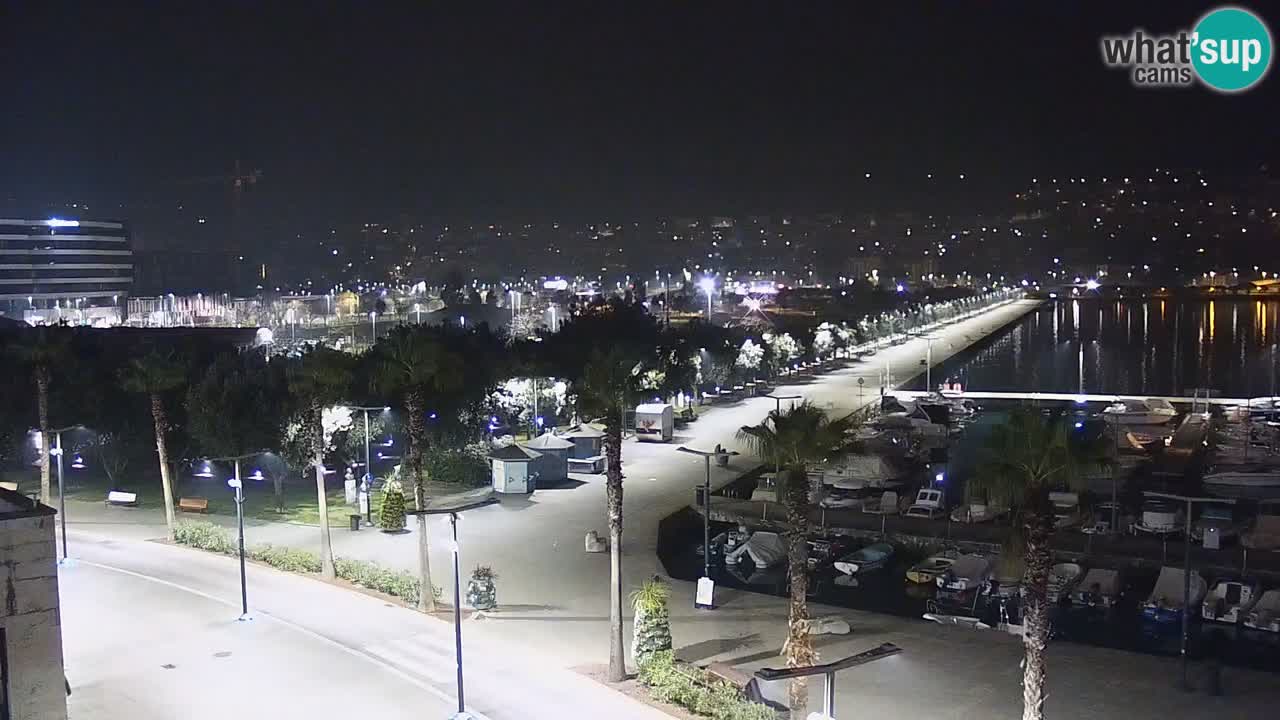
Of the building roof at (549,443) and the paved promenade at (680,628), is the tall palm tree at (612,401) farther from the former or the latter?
the building roof at (549,443)

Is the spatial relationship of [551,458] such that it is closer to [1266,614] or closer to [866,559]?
[866,559]

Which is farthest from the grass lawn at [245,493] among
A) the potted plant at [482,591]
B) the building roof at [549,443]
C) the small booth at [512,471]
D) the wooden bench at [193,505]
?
the potted plant at [482,591]

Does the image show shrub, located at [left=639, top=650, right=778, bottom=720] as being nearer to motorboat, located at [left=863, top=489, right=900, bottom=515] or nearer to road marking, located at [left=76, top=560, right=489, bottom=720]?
road marking, located at [left=76, top=560, right=489, bottom=720]

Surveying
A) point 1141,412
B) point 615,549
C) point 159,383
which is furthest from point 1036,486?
point 1141,412

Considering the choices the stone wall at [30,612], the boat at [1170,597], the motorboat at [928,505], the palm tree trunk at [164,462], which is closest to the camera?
the stone wall at [30,612]

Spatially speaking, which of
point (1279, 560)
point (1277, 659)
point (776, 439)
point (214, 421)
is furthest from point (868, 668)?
point (214, 421)

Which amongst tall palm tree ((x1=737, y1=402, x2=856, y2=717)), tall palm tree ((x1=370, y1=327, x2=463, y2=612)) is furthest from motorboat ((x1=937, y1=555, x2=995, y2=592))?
tall palm tree ((x1=370, y1=327, x2=463, y2=612))
